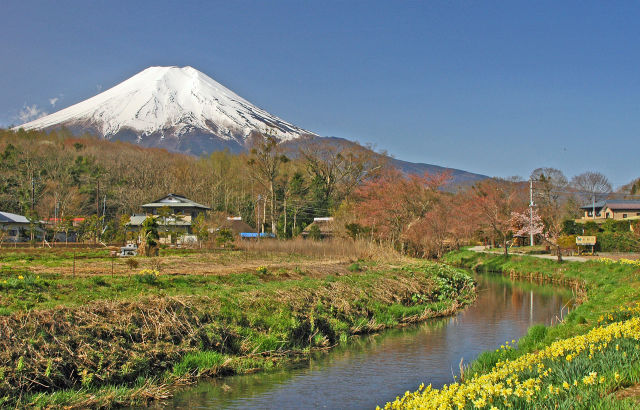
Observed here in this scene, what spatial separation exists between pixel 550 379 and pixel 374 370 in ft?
20.6

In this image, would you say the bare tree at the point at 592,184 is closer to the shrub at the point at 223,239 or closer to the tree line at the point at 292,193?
the tree line at the point at 292,193

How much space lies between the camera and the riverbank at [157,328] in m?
9.94

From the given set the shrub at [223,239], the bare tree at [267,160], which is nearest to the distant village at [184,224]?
the shrub at [223,239]

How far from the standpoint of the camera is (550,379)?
6977mm

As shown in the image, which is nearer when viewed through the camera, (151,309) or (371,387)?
(371,387)

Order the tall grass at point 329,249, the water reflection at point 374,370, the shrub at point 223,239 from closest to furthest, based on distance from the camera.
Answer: the water reflection at point 374,370
the tall grass at point 329,249
the shrub at point 223,239

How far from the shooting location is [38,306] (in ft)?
38.9

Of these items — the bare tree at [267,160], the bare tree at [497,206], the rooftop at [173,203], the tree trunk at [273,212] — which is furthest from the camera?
the bare tree at [267,160]

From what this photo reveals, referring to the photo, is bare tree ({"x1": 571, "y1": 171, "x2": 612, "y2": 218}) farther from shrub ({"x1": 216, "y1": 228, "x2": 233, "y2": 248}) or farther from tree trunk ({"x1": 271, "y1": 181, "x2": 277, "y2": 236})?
shrub ({"x1": 216, "y1": 228, "x2": 233, "y2": 248})

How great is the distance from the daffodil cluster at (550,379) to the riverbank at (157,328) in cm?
572

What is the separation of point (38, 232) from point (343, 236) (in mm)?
26584

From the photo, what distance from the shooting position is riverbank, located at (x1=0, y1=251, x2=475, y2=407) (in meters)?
9.94

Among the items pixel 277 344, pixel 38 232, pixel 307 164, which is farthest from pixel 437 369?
pixel 307 164

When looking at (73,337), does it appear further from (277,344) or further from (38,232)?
(38,232)
